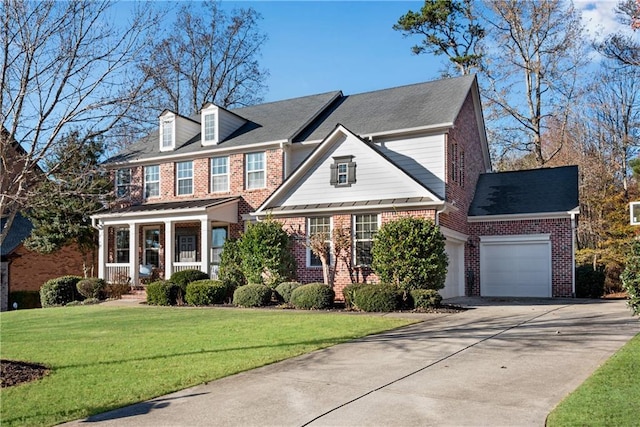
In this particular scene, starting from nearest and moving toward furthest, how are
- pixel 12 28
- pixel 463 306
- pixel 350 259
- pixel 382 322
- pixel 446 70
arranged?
pixel 12 28, pixel 382 322, pixel 463 306, pixel 350 259, pixel 446 70

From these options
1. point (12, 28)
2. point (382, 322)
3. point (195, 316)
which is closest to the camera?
point (12, 28)

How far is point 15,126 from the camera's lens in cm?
806

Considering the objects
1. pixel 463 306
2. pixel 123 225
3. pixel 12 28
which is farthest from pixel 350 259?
pixel 12 28

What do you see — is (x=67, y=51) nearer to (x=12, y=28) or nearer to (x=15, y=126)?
(x=12, y=28)

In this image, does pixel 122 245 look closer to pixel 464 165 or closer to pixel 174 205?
pixel 174 205

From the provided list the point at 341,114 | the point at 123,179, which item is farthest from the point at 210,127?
the point at 341,114

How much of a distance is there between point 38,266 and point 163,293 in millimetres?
10393

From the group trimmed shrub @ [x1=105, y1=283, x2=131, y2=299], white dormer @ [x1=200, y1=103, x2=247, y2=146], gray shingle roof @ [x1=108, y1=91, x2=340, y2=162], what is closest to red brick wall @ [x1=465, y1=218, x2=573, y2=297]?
gray shingle roof @ [x1=108, y1=91, x2=340, y2=162]

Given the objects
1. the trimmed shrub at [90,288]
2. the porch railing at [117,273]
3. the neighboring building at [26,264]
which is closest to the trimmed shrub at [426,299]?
the trimmed shrub at [90,288]

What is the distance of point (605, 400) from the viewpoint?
579 cm

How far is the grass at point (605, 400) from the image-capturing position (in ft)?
17.1

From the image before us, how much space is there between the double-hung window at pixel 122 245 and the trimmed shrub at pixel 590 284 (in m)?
19.2

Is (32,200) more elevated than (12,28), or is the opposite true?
(12,28)

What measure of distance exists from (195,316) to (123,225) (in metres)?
11.1
